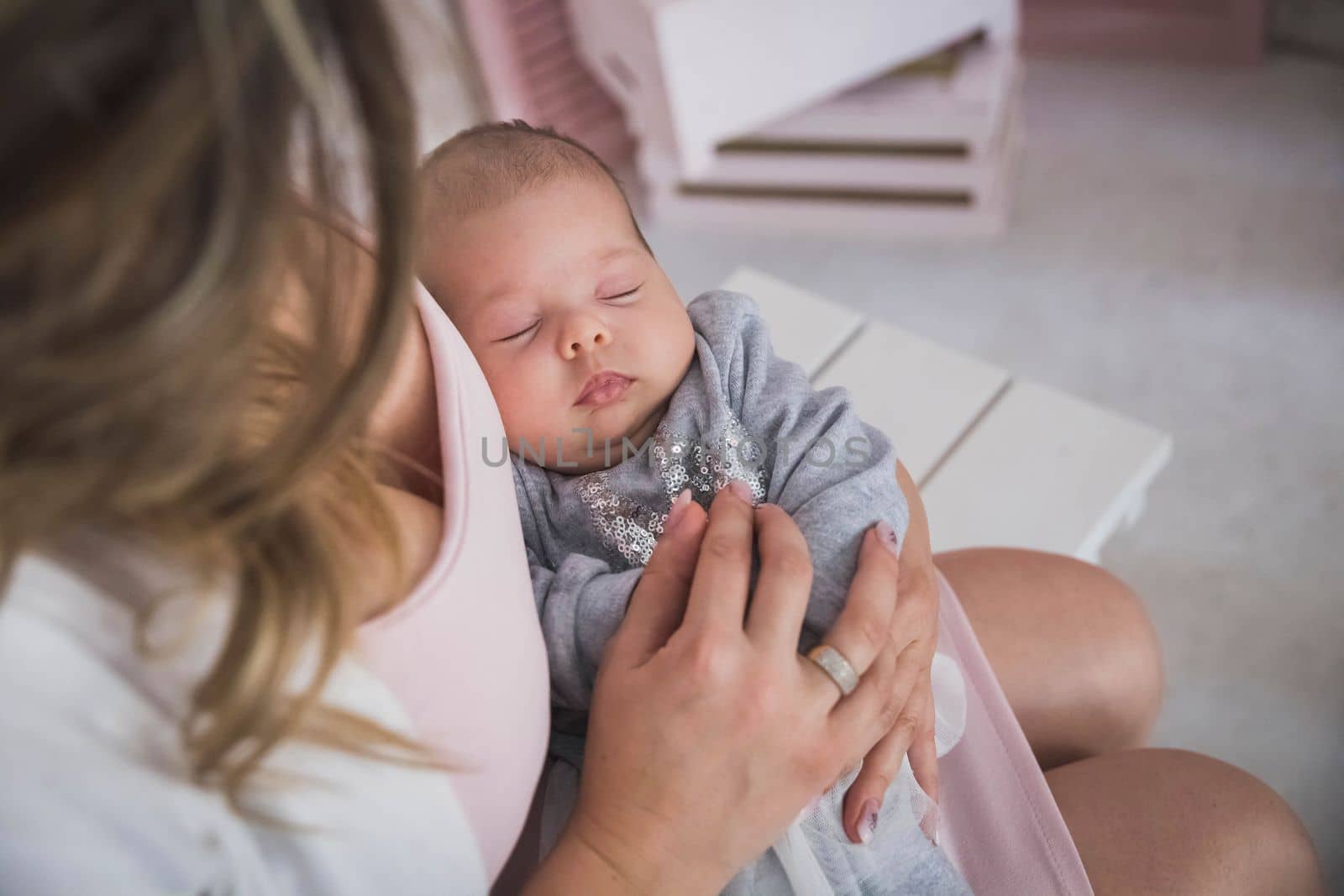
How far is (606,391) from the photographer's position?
95 cm

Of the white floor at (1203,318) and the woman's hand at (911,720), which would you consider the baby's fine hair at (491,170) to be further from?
the white floor at (1203,318)

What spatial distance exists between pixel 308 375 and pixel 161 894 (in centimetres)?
28

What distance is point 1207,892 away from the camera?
2.80ft

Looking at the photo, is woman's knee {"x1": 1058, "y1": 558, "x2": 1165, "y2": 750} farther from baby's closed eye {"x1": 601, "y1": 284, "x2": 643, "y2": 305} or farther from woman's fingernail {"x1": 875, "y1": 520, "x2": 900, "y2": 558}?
baby's closed eye {"x1": 601, "y1": 284, "x2": 643, "y2": 305}

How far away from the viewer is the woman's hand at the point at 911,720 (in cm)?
80

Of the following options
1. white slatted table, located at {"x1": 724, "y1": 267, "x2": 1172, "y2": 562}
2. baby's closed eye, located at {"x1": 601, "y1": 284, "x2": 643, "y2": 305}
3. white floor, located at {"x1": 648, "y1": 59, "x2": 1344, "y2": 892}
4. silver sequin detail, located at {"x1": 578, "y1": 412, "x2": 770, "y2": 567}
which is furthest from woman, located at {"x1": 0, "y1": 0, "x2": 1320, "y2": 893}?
white floor, located at {"x1": 648, "y1": 59, "x2": 1344, "y2": 892}

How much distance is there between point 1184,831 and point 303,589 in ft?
2.37

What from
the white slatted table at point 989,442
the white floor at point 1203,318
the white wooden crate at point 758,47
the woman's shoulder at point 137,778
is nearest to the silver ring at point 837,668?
the woman's shoulder at point 137,778

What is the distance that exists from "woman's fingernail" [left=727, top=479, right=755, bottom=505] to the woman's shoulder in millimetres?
321

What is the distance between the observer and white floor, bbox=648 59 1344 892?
1.54 m

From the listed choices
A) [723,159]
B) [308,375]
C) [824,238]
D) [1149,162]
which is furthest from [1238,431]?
[308,375]

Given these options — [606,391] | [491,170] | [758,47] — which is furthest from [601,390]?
[758,47]

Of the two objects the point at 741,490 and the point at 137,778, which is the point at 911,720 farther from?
the point at 137,778

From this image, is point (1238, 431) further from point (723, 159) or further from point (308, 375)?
point (308, 375)
